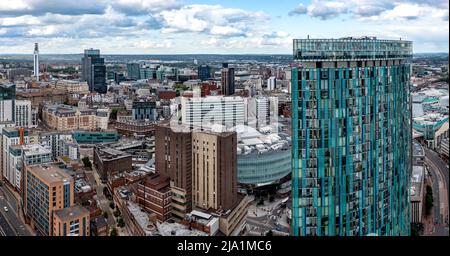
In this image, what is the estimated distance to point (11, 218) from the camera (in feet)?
17.2

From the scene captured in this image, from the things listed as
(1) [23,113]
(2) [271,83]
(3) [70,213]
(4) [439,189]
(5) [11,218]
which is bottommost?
(5) [11,218]

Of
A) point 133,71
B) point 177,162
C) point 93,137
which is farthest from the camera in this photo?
point 133,71

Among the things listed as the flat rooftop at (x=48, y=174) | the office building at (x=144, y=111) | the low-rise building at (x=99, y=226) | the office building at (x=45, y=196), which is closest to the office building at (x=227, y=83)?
the office building at (x=144, y=111)

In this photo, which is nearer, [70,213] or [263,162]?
[70,213]

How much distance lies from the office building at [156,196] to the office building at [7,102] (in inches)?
242

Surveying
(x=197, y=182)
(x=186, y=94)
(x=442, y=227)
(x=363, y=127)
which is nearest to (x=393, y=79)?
(x=363, y=127)

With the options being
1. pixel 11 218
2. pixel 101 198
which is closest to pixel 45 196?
pixel 11 218

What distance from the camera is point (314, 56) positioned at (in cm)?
383

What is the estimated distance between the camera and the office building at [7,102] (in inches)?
412

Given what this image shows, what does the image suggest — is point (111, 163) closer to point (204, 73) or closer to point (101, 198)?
point (101, 198)

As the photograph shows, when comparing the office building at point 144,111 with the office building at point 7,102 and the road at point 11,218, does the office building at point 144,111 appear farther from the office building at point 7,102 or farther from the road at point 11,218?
the road at point 11,218

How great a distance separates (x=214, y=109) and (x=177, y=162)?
5.89 meters

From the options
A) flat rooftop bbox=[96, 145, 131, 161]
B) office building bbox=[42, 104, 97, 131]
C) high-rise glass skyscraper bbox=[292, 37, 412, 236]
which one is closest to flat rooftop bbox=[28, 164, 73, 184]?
flat rooftop bbox=[96, 145, 131, 161]
